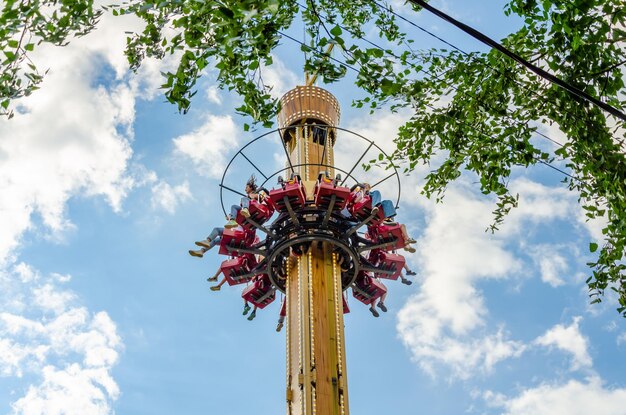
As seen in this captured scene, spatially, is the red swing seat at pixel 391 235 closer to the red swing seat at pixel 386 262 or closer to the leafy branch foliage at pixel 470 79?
the red swing seat at pixel 386 262

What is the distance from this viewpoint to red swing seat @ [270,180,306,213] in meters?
15.5

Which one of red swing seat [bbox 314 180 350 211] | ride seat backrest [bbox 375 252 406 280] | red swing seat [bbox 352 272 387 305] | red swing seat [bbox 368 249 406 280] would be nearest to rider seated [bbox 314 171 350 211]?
red swing seat [bbox 314 180 350 211]

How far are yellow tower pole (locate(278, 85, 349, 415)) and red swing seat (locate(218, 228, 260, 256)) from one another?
1269 mm

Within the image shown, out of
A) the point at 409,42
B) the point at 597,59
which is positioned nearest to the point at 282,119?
the point at 409,42

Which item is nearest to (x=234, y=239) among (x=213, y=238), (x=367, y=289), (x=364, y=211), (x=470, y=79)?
(x=213, y=238)

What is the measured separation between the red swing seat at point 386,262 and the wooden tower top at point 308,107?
4636mm

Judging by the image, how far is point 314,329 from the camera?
14336mm

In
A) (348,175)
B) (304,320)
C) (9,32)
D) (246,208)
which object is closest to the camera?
(9,32)

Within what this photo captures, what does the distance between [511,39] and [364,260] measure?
9907mm

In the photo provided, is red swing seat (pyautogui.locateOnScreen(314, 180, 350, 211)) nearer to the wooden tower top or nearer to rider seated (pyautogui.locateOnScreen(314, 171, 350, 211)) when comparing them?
rider seated (pyautogui.locateOnScreen(314, 171, 350, 211))

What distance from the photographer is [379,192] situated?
1619 cm

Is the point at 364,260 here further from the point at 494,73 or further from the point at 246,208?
the point at 494,73

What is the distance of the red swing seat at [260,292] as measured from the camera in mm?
17344

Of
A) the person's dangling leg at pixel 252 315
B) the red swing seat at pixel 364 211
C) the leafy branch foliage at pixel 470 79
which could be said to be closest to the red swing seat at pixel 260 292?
the person's dangling leg at pixel 252 315
